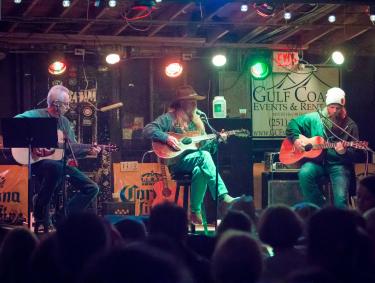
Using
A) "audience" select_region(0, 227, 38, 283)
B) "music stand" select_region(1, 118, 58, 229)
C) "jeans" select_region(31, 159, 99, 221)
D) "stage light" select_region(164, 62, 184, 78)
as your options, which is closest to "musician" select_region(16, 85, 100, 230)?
"jeans" select_region(31, 159, 99, 221)

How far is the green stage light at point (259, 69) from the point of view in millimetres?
13594

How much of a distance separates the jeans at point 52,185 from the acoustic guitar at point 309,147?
2.89m

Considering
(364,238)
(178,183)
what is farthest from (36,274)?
(178,183)

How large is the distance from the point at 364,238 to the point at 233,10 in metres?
8.07

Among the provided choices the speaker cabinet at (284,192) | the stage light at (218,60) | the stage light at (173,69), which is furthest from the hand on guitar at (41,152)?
the stage light at (218,60)

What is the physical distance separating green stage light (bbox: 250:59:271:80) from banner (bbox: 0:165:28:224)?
15.4 feet

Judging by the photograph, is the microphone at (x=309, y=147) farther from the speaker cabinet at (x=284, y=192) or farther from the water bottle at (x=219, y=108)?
the water bottle at (x=219, y=108)

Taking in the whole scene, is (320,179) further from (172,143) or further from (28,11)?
(28,11)

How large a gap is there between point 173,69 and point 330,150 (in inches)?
173

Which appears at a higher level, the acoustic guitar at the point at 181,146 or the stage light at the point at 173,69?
the stage light at the point at 173,69

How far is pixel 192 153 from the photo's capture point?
9688mm

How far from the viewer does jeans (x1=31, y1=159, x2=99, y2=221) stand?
8.85 m

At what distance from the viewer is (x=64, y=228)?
3.74 metres

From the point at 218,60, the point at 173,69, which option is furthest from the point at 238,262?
the point at 173,69
